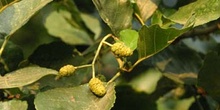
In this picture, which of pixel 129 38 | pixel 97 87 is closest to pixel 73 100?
pixel 97 87

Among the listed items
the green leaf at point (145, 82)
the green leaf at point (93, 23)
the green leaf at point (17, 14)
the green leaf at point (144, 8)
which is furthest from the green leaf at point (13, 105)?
the green leaf at point (93, 23)

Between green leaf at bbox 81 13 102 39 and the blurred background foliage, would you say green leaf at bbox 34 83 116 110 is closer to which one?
the blurred background foliage

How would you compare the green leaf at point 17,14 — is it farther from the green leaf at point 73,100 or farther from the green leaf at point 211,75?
the green leaf at point 211,75

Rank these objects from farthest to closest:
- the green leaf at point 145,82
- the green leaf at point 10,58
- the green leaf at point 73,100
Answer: the green leaf at point 145,82, the green leaf at point 10,58, the green leaf at point 73,100

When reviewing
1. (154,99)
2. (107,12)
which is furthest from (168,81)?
(107,12)

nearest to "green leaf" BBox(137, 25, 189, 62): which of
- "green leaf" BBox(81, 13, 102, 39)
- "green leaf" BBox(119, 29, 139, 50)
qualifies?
"green leaf" BBox(119, 29, 139, 50)

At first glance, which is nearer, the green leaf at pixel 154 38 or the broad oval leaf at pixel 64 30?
the green leaf at pixel 154 38

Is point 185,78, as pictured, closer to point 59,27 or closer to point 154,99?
point 154,99
